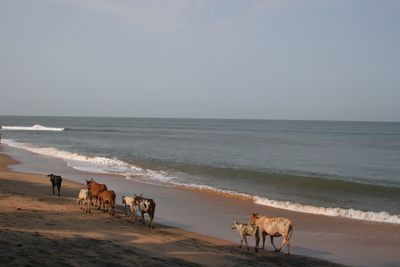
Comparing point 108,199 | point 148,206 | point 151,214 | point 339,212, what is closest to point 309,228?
point 339,212

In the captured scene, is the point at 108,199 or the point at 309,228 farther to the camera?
the point at 108,199

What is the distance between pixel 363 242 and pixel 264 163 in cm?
2703

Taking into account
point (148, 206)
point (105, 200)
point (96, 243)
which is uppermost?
point (148, 206)

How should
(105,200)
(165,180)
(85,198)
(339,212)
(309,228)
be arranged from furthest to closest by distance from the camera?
(165,180) < (339,212) < (85,198) < (105,200) < (309,228)

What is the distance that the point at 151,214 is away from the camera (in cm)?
1561

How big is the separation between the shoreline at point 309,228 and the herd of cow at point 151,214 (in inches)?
23.6

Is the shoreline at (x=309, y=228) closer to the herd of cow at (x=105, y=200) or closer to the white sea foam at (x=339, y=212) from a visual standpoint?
the white sea foam at (x=339, y=212)

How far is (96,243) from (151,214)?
4.22 m

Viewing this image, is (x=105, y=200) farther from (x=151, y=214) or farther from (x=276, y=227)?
(x=276, y=227)

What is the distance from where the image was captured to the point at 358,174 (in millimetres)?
35781

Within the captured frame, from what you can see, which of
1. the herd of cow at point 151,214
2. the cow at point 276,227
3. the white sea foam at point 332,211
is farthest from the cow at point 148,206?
the white sea foam at point 332,211

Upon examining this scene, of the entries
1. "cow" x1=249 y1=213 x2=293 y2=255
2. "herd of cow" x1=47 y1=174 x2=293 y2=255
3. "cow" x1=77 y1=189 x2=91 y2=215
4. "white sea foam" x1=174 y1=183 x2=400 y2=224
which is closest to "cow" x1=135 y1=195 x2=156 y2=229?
"herd of cow" x1=47 y1=174 x2=293 y2=255

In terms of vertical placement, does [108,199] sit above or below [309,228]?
above

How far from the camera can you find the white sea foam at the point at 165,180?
65.1 ft
